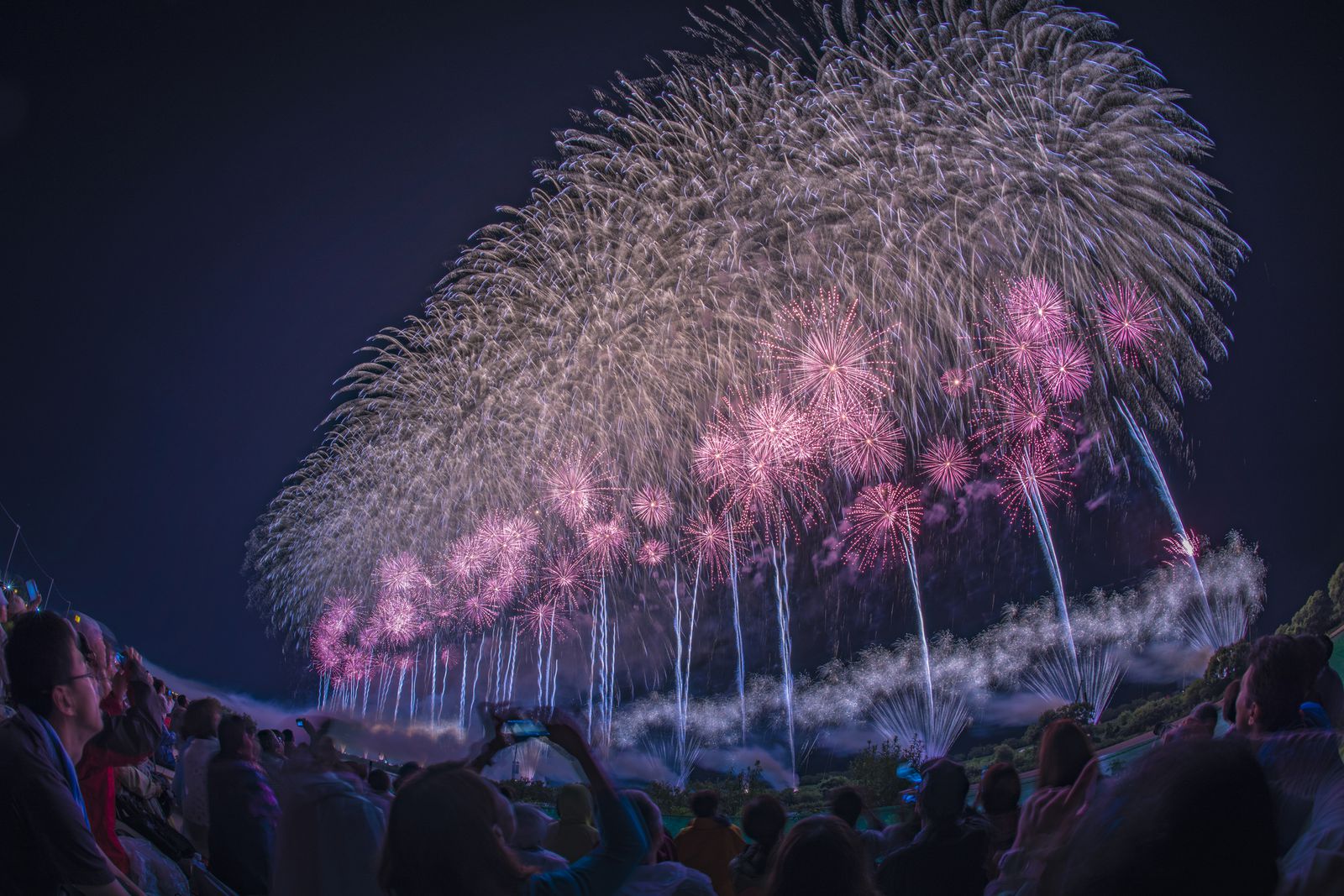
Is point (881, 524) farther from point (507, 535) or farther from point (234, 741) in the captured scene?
point (234, 741)

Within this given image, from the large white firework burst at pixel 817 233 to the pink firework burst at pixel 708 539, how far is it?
367 centimetres

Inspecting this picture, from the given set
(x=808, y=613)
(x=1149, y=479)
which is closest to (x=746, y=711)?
(x=808, y=613)

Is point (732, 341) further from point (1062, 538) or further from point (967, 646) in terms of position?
point (967, 646)

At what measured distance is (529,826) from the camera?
14.2ft

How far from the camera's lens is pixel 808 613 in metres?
32.7

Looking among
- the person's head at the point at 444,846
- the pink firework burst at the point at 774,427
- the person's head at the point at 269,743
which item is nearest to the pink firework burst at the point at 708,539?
the pink firework burst at the point at 774,427

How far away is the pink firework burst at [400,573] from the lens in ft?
83.4

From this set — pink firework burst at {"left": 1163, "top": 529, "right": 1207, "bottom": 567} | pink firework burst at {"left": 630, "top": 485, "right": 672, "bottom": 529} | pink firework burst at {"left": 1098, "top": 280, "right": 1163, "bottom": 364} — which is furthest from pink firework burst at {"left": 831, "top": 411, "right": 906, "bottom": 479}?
pink firework burst at {"left": 1163, "top": 529, "right": 1207, "bottom": 567}

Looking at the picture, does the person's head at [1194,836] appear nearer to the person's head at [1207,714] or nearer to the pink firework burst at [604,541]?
the person's head at [1207,714]

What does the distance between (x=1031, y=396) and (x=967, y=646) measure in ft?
37.1

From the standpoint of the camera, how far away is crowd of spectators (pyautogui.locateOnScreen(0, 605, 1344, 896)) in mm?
1207

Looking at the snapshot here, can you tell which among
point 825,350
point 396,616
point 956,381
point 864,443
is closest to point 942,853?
point 825,350

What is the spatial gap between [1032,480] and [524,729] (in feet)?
83.9

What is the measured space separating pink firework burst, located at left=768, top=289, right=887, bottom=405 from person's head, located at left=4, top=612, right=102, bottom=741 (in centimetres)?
1664
